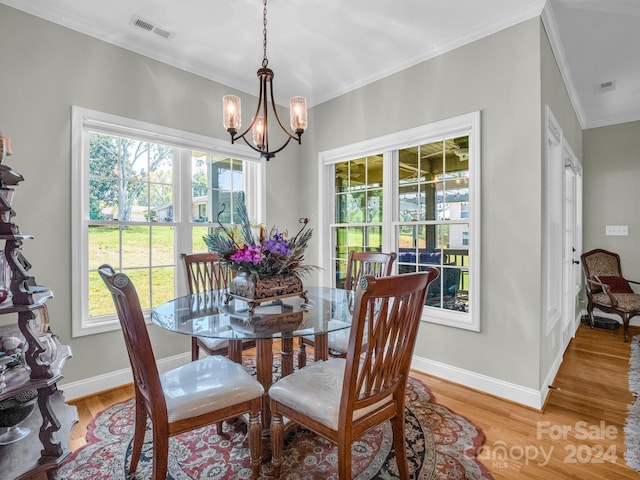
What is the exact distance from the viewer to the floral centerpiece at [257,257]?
1859mm

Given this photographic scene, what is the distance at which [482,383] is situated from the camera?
8.64 ft

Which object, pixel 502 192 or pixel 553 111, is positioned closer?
pixel 502 192

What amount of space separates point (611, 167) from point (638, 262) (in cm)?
133

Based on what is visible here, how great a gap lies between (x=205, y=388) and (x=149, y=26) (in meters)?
2.70

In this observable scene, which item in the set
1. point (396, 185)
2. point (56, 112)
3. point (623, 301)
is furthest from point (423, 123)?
point (623, 301)

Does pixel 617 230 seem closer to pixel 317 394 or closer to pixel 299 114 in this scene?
pixel 299 114

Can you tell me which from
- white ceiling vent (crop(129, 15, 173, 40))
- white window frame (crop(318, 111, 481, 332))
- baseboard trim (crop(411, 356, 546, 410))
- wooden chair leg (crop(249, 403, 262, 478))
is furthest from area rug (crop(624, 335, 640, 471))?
white ceiling vent (crop(129, 15, 173, 40))

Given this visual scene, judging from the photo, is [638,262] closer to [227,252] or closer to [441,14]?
[441,14]

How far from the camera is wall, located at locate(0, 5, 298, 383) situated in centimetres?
227

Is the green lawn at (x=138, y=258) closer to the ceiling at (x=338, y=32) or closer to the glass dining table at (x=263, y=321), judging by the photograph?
the glass dining table at (x=263, y=321)

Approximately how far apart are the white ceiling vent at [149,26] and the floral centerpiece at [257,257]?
180cm

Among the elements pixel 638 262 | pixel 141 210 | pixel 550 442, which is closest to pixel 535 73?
pixel 550 442

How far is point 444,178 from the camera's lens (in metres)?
2.99

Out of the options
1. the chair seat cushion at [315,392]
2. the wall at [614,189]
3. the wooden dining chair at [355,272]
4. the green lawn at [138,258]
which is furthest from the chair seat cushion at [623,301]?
the green lawn at [138,258]
